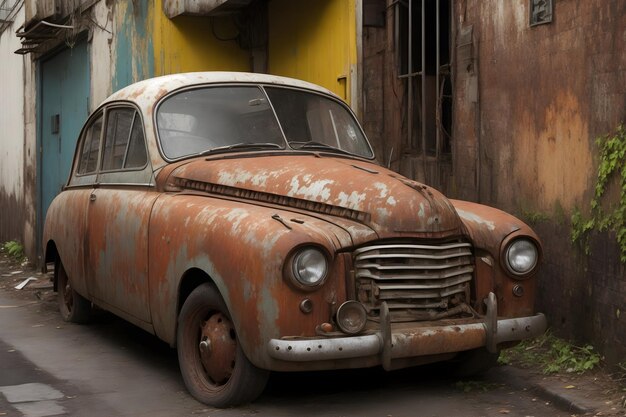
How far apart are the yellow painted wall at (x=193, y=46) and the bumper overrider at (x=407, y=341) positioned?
21.6 feet

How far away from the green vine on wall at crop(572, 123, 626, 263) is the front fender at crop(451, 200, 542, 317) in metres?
0.49

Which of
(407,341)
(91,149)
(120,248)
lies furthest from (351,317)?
(91,149)

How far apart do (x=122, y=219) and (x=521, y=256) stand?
2.62 m

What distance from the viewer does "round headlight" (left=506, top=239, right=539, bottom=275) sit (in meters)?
Answer: 5.23

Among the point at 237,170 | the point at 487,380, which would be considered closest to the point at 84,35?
the point at 237,170

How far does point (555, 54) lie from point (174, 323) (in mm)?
2912

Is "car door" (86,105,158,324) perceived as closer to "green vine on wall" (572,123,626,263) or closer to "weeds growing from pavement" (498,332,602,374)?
"weeds growing from pavement" (498,332,602,374)

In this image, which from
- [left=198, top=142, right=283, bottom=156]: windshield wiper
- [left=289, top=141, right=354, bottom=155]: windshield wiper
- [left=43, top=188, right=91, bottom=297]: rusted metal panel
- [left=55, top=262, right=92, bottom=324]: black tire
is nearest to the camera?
[left=198, top=142, right=283, bottom=156]: windshield wiper

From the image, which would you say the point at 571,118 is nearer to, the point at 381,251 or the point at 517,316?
the point at 517,316

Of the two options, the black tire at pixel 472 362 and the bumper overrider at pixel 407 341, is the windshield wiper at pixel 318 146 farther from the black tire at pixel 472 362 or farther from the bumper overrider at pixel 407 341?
the bumper overrider at pixel 407 341

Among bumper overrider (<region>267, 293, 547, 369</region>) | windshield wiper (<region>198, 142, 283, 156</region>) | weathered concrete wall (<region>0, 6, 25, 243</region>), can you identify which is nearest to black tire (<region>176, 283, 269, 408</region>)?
bumper overrider (<region>267, 293, 547, 369</region>)

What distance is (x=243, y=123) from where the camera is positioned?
625 centimetres

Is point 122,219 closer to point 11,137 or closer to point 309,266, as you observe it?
point 309,266

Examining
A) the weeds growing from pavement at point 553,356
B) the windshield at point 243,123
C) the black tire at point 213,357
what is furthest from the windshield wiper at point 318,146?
the weeds growing from pavement at point 553,356
